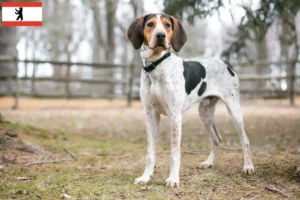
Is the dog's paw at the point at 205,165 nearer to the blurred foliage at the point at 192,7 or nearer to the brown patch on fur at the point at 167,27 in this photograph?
the brown patch on fur at the point at 167,27

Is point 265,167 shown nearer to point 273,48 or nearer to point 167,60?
point 167,60

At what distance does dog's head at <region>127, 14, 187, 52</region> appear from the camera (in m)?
4.09

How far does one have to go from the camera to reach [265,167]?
497 cm

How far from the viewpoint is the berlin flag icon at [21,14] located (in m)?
7.57

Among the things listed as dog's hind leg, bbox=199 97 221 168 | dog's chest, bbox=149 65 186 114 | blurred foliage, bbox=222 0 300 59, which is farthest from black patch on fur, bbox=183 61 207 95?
blurred foliage, bbox=222 0 300 59

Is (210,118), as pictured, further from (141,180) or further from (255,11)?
(255,11)

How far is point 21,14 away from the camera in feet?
25.8

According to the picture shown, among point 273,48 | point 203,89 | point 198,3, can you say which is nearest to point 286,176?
point 203,89

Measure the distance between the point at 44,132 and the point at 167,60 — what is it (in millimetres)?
3751

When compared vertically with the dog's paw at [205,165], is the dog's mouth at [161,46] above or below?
above

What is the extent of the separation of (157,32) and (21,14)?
4.71 metres

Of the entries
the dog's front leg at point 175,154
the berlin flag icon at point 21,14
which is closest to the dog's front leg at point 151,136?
the dog's front leg at point 175,154

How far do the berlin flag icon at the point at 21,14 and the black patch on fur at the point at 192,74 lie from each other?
421 cm

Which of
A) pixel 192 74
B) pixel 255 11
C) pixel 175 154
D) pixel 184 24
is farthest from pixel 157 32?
pixel 184 24
